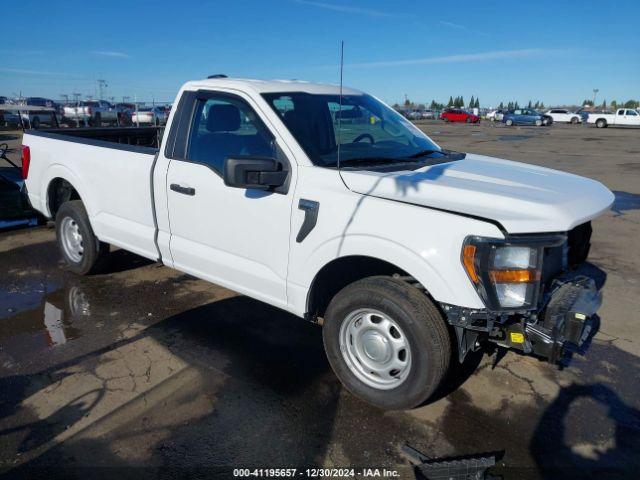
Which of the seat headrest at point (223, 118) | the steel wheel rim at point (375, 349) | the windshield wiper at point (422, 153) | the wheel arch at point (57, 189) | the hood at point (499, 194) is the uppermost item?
the seat headrest at point (223, 118)

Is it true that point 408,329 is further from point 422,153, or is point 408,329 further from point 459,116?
point 459,116

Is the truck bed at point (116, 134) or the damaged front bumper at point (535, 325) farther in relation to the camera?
the truck bed at point (116, 134)

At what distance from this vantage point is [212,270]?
3.97m

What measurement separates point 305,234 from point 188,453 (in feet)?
4.77

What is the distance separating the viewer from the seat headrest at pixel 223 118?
3.85 meters

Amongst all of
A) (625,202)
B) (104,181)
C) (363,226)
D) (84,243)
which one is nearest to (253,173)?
(363,226)

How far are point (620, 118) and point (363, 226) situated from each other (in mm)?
51749

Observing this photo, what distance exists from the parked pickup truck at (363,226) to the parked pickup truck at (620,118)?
49417 millimetres

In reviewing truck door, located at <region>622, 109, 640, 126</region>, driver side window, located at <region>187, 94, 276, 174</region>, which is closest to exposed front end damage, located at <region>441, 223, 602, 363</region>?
driver side window, located at <region>187, 94, 276, 174</region>

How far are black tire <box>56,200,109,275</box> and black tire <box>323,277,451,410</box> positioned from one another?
10.0ft

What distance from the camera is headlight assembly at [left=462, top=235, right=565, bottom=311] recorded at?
8.67ft

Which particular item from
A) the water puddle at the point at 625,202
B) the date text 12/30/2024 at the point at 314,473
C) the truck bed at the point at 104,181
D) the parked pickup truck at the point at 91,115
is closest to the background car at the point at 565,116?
the parked pickup truck at the point at 91,115

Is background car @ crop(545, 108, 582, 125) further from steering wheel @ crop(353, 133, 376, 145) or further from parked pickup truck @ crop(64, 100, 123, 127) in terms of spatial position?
steering wheel @ crop(353, 133, 376, 145)

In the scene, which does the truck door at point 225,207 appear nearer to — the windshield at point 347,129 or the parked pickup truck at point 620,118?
the windshield at point 347,129
